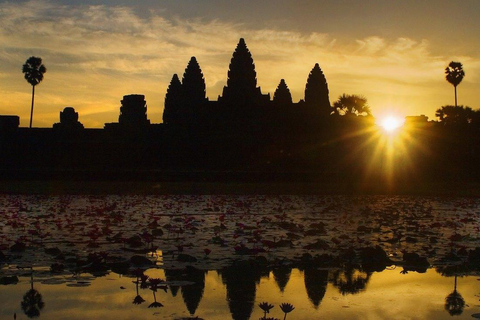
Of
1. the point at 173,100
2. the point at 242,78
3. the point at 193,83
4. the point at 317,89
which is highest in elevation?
the point at 317,89

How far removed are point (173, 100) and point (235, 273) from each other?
165 ft

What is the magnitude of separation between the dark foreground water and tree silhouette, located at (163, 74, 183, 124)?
43648 mm

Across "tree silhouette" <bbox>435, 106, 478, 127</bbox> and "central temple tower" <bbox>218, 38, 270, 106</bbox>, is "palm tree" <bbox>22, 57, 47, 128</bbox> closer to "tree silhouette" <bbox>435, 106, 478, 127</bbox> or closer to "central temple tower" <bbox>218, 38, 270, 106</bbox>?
"central temple tower" <bbox>218, 38, 270, 106</bbox>

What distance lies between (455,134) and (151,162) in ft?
60.5

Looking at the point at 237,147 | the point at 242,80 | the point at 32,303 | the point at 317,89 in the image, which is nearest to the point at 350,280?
the point at 32,303

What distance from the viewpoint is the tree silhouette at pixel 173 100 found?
174 feet

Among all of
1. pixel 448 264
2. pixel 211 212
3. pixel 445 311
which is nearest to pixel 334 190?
pixel 211 212

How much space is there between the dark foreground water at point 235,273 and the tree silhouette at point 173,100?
143ft

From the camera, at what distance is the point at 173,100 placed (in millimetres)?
55344

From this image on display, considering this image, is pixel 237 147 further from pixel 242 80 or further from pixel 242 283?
pixel 242 283

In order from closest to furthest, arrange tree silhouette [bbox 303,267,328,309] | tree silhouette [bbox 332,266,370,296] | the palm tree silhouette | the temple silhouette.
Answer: the palm tree silhouette < tree silhouette [bbox 303,267,328,309] < tree silhouette [bbox 332,266,370,296] < the temple silhouette

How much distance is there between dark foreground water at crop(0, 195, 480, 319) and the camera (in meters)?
4.45

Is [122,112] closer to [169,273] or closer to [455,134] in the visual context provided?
[455,134]

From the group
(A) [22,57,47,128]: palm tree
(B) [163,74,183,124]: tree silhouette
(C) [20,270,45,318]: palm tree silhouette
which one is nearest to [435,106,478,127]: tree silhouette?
(B) [163,74,183,124]: tree silhouette
